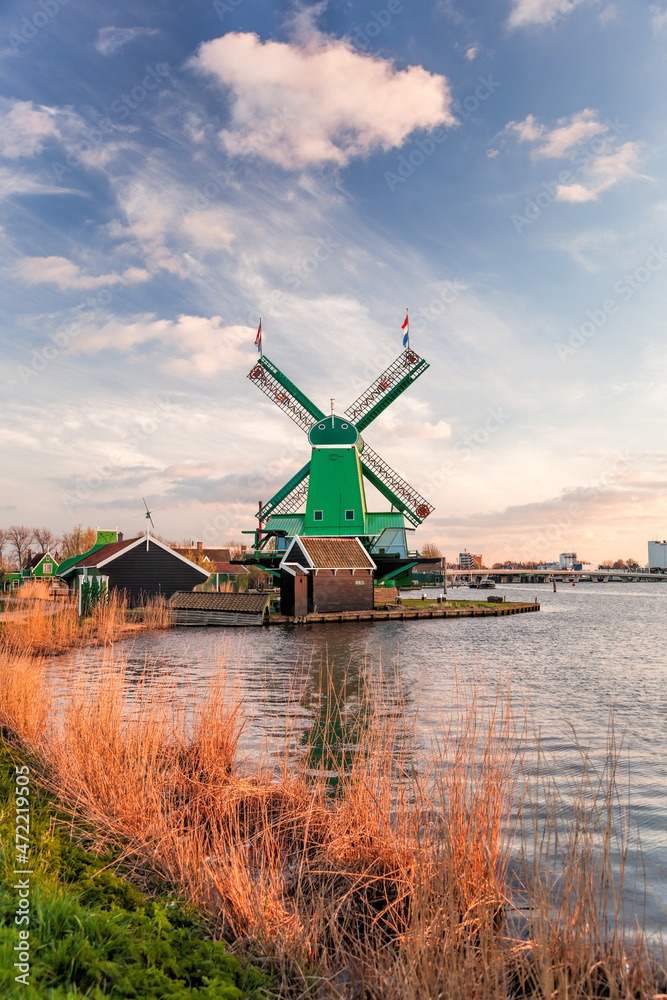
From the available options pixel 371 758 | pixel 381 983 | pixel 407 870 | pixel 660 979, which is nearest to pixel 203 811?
pixel 371 758

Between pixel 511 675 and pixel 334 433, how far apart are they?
2403cm

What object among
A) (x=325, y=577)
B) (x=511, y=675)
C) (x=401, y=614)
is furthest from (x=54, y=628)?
(x=401, y=614)

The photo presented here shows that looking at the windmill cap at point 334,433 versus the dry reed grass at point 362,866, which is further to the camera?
the windmill cap at point 334,433

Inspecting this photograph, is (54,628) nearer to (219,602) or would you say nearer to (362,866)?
(219,602)

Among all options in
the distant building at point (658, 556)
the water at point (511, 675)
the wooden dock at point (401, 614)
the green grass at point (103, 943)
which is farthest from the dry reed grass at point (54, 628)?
the distant building at point (658, 556)

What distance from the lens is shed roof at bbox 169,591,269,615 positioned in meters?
29.4

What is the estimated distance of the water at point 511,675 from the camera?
7.03 meters

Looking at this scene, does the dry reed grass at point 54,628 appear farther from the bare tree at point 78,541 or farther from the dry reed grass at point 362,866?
the bare tree at point 78,541

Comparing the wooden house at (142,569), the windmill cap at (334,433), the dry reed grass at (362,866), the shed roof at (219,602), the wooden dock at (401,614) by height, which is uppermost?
the windmill cap at (334,433)

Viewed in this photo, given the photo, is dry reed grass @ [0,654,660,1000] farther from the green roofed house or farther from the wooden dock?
the green roofed house

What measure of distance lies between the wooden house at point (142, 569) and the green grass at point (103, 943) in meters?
28.7

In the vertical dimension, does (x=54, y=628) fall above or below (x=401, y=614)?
above

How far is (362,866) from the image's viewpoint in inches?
168

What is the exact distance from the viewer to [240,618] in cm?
2911
